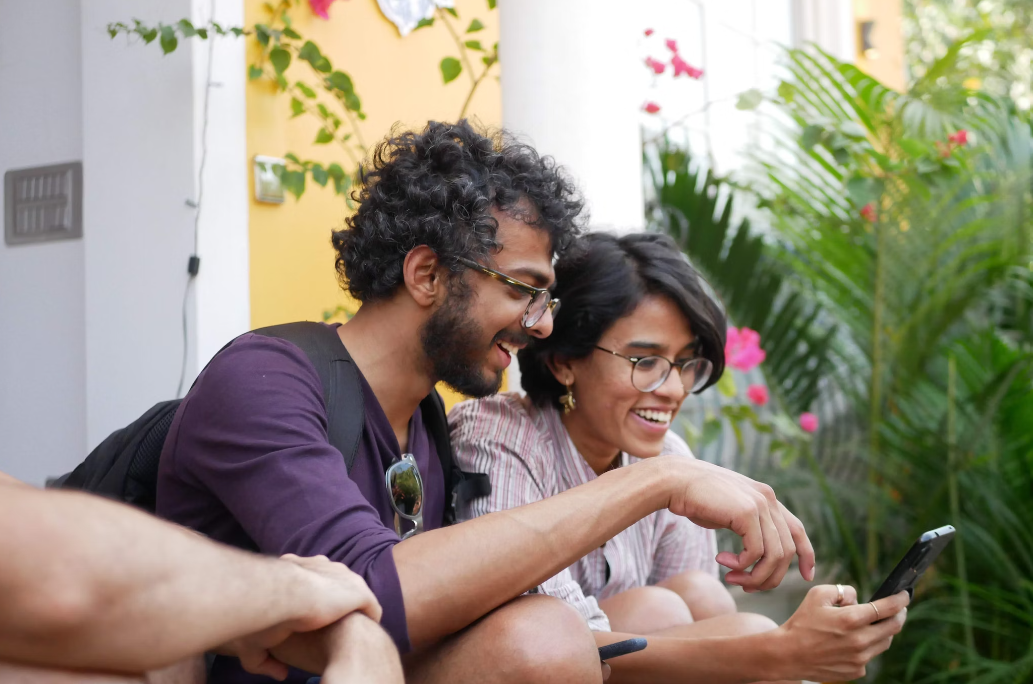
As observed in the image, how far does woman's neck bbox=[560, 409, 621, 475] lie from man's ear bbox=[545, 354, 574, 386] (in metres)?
0.09

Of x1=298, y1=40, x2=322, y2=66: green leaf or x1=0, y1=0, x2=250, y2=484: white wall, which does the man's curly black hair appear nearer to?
x1=0, y1=0, x2=250, y2=484: white wall

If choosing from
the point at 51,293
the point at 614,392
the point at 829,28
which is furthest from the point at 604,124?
the point at 829,28

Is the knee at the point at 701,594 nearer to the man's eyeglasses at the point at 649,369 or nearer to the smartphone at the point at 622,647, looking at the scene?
the man's eyeglasses at the point at 649,369

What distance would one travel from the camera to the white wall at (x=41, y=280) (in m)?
3.24

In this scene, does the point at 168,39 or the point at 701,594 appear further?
the point at 168,39

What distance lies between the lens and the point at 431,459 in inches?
89.4

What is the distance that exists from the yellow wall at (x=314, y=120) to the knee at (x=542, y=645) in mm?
1723

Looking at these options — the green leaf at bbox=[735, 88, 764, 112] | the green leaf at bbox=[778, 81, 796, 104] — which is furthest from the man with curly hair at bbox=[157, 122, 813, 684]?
the green leaf at bbox=[778, 81, 796, 104]

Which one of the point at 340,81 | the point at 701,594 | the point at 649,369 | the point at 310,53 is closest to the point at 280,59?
the point at 310,53

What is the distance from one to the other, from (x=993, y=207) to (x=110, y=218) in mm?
3484

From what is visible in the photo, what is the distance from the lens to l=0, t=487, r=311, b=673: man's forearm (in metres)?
0.91

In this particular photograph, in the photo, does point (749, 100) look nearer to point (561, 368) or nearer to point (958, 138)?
point (958, 138)

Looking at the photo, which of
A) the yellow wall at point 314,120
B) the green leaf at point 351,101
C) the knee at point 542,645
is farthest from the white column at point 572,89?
the knee at point 542,645

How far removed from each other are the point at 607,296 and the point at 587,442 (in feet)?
1.22
